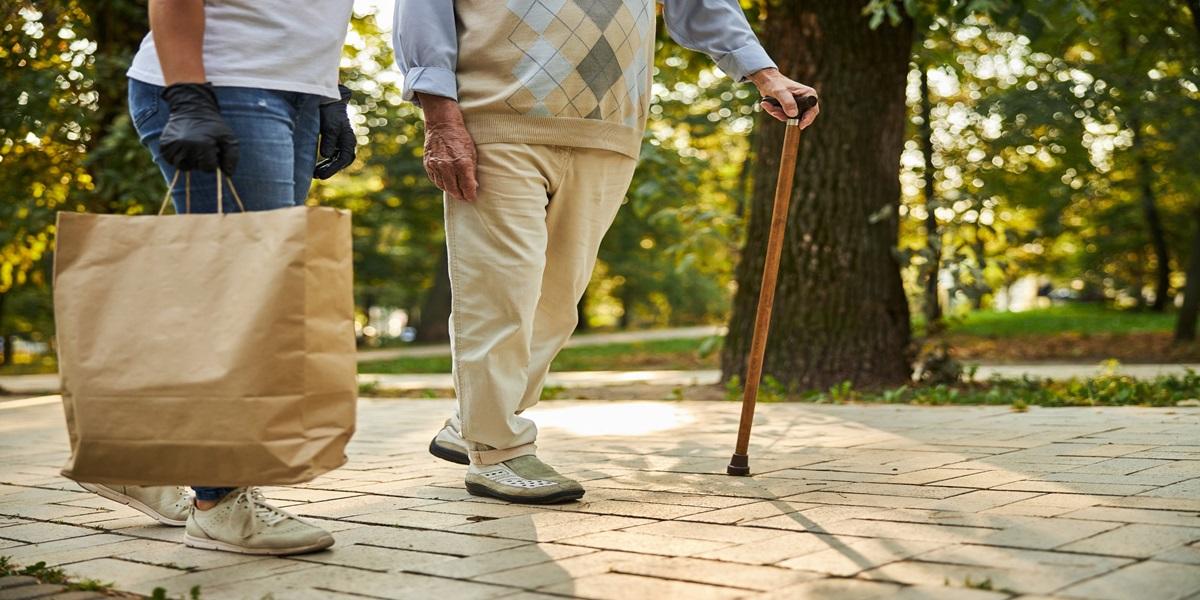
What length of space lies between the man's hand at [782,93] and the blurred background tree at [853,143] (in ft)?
8.39

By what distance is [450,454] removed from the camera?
411cm

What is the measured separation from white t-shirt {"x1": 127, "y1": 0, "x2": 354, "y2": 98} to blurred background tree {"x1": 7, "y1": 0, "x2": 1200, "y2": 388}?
385cm

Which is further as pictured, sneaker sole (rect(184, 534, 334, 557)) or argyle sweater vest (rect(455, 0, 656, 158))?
argyle sweater vest (rect(455, 0, 656, 158))

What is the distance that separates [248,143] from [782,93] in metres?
1.65

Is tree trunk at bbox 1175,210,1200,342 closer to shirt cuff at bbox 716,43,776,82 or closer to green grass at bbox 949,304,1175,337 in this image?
green grass at bbox 949,304,1175,337

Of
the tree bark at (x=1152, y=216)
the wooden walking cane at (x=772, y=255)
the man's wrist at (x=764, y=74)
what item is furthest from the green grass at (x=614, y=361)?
the man's wrist at (x=764, y=74)

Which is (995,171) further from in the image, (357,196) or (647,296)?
(647,296)

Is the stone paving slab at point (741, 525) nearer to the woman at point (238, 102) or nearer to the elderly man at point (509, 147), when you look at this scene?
the woman at point (238, 102)

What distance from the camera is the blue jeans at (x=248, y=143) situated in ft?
9.61

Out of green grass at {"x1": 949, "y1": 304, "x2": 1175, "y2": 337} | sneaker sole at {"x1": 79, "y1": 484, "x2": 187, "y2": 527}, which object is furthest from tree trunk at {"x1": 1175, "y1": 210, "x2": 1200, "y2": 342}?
sneaker sole at {"x1": 79, "y1": 484, "x2": 187, "y2": 527}

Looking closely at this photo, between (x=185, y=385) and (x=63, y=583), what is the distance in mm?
603

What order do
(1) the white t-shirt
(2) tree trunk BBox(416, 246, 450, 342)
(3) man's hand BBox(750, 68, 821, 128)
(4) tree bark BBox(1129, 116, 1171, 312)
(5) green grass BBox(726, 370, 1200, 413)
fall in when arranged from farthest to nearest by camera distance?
(2) tree trunk BBox(416, 246, 450, 342)
(4) tree bark BBox(1129, 116, 1171, 312)
(5) green grass BBox(726, 370, 1200, 413)
(3) man's hand BBox(750, 68, 821, 128)
(1) the white t-shirt

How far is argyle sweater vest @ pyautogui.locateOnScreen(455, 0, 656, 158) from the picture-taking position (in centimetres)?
362

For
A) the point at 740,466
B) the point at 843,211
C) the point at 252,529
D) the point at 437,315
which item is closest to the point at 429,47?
the point at 252,529
